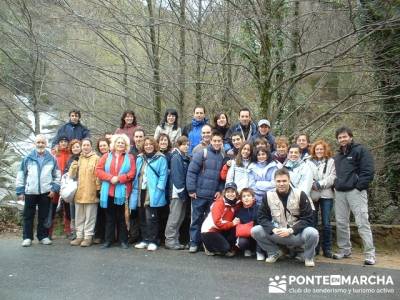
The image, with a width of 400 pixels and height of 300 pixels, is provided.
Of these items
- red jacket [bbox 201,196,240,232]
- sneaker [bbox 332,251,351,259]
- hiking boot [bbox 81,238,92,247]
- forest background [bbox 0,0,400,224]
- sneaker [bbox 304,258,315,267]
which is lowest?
sneaker [bbox 304,258,315,267]

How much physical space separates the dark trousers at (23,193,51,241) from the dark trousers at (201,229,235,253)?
264 centimetres

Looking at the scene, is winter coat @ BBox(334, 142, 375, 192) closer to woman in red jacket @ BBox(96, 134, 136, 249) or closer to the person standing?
woman in red jacket @ BBox(96, 134, 136, 249)

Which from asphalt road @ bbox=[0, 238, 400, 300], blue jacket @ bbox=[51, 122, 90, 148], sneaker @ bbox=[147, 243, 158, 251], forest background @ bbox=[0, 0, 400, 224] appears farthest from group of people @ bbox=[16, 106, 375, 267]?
forest background @ bbox=[0, 0, 400, 224]

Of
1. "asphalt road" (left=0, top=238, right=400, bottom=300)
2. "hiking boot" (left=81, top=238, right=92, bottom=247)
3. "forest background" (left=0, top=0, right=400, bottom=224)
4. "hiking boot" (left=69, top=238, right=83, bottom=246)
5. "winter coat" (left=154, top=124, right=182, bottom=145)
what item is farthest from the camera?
"forest background" (left=0, top=0, right=400, bottom=224)

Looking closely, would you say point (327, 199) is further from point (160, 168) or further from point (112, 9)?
point (112, 9)

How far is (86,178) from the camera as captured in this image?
22.7 feet

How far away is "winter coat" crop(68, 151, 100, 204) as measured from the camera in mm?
6883

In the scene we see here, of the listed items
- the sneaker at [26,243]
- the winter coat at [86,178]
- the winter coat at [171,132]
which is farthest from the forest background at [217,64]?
the sneaker at [26,243]

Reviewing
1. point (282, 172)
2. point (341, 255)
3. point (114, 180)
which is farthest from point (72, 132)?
point (341, 255)

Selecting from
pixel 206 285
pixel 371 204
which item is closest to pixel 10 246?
pixel 206 285

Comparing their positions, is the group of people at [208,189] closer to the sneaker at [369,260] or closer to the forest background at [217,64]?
the sneaker at [369,260]

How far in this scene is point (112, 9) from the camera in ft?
28.3

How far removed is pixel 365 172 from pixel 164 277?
2966 mm

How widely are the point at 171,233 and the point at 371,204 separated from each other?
4.34 m
